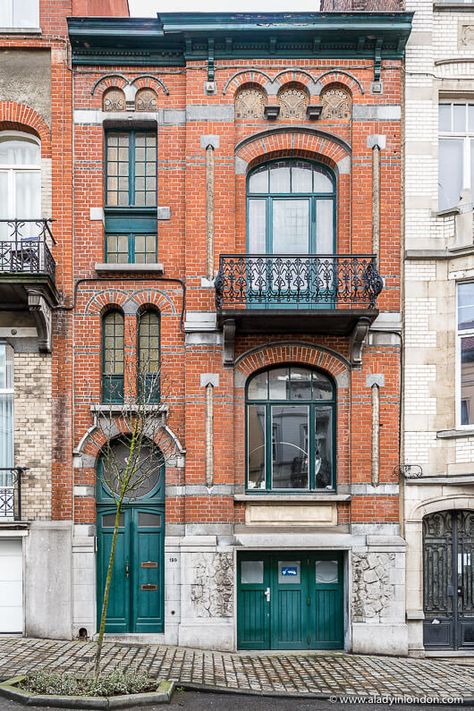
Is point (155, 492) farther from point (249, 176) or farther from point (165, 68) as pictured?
point (165, 68)

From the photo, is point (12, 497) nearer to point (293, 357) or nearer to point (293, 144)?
point (293, 357)

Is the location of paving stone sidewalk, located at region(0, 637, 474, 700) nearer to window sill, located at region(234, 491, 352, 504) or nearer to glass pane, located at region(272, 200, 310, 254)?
window sill, located at region(234, 491, 352, 504)

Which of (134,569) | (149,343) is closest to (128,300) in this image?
(149,343)

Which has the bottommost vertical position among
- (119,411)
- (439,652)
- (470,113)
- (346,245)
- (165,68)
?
(439,652)

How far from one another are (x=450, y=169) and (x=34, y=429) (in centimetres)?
962

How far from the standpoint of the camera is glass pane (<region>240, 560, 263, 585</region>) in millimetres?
12672

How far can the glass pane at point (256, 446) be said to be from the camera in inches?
508

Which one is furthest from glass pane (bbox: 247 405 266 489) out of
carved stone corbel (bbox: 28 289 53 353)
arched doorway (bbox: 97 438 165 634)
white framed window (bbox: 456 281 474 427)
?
carved stone corbel (bbox: 28 289 53 353)

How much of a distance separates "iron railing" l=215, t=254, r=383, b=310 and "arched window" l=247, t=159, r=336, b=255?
0.82 m

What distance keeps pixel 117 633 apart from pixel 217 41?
11443 millimetres

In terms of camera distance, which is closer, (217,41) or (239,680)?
(239,680)

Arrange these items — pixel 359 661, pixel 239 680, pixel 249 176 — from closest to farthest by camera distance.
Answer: pixel 239 680 → pixel 359 661 → pixel 249 176

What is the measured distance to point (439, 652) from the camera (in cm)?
1238

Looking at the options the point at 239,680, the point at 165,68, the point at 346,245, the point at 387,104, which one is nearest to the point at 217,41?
the point at 165,68
